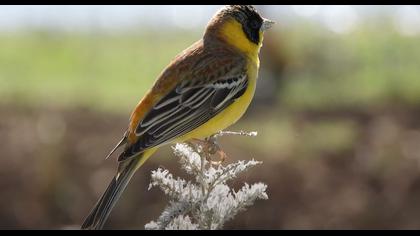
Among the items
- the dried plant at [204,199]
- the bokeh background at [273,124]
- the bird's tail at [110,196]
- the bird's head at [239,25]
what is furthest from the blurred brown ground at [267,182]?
the dried plant at [204,199]

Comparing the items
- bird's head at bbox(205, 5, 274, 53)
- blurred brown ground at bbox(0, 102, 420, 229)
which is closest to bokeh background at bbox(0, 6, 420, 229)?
blurred brown ground at bbox(0, 102, 420, 229)

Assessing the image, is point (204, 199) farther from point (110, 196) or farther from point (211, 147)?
point (211, 147)

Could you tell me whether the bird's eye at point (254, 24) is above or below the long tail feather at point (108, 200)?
above

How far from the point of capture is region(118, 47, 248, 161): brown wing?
429 centimetres

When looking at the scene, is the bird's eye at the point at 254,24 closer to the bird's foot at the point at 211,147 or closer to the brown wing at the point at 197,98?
the brown wing at the point at 197,98

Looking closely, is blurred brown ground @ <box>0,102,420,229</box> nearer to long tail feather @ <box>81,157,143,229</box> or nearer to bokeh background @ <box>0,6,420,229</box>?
bokeh background @ <box>0,6,420,229</box>

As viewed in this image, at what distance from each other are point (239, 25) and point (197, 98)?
60cm

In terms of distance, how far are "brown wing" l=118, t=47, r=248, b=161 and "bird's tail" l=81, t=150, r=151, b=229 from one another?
127 millimetres

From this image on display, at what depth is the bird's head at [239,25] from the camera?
494 centimetres

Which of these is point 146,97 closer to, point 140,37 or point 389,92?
point 389,92

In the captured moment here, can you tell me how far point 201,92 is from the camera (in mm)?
4625

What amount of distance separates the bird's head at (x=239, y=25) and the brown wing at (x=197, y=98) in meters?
0.14

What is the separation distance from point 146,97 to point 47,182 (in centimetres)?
361

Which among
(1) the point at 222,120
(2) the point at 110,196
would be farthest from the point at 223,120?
(2) the point at 110,196
